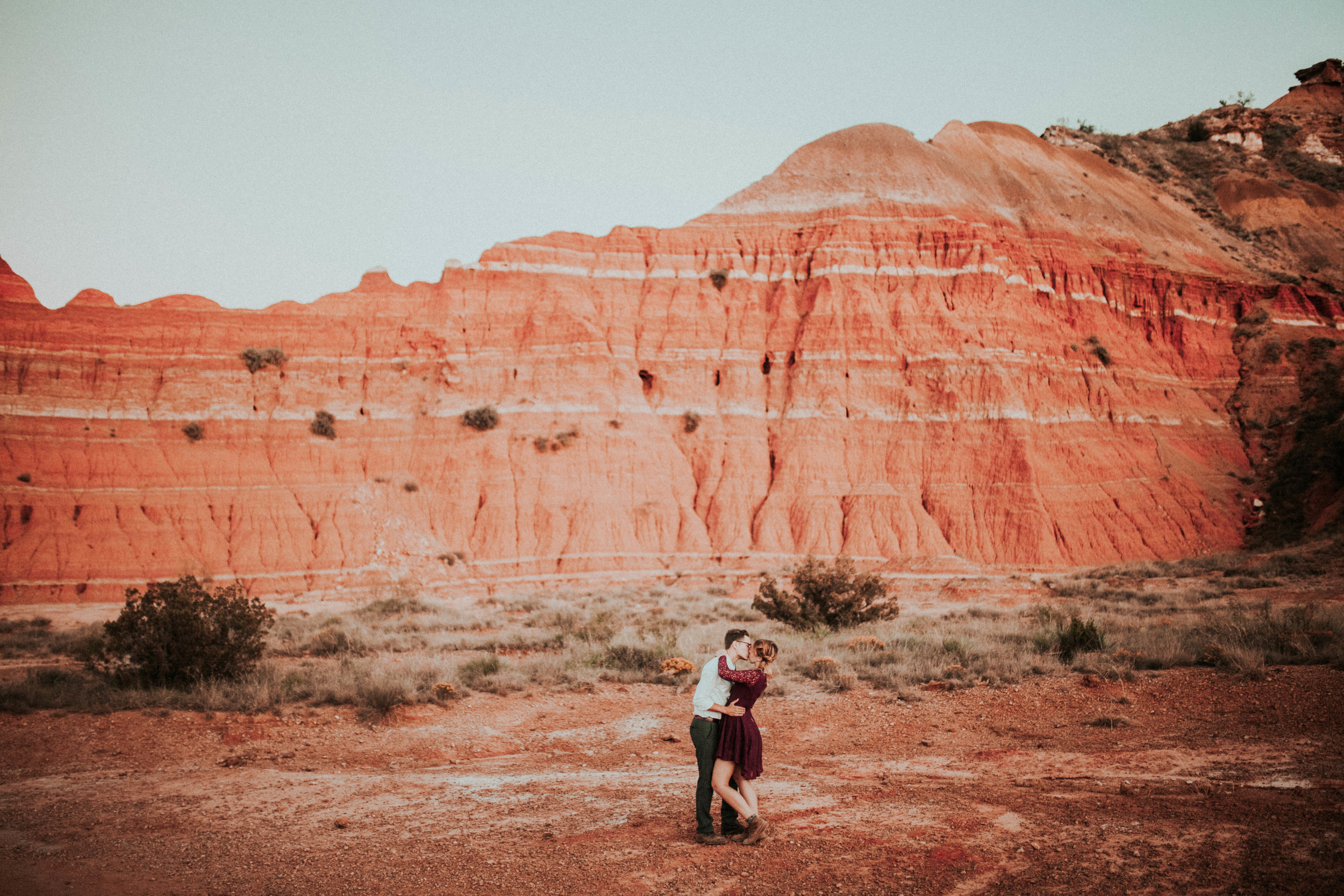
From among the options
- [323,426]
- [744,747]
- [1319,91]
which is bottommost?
[744,747]

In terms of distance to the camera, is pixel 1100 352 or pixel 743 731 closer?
pixel 743 731

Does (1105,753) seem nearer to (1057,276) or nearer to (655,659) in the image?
(655,659)

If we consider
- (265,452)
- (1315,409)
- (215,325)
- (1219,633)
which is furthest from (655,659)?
(1315,409)

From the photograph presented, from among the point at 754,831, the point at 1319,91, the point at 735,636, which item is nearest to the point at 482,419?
the point at 735,636

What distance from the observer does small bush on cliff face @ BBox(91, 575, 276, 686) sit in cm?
1356

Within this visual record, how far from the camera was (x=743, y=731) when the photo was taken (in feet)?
23.5

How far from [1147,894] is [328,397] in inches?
1638

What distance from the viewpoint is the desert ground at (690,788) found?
6.41 meters

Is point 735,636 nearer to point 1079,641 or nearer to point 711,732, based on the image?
point 711,732

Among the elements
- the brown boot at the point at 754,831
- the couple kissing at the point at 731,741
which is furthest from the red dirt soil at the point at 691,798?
the couple kissing at the point at 731,741

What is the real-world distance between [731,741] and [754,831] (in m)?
0.75

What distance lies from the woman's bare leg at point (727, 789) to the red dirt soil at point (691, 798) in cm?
33

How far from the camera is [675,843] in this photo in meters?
7.12

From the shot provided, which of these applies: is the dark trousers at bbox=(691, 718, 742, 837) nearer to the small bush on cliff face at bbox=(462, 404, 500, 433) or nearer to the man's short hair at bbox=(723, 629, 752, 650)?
the man's short hair at bbox=(723, 629, 752, 650)
